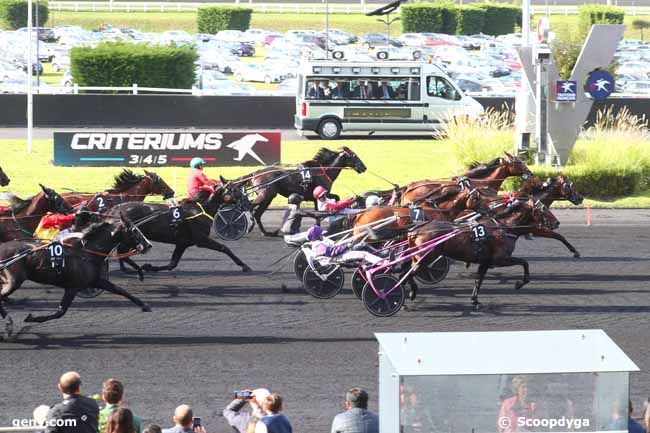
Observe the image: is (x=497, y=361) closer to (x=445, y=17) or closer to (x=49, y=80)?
(x=49, y=80)

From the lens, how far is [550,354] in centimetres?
672

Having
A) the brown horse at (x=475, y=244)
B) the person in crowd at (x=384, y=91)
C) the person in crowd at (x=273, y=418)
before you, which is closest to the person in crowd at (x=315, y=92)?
the person in crowd at (x=384, y=91)

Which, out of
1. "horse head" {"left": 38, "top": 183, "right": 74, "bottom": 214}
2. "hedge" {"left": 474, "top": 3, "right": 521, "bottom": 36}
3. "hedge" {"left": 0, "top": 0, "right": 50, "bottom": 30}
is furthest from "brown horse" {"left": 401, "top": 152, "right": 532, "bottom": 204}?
"hedge" {"left": 474, "top": 3, "right": 521, "bottom": 36}

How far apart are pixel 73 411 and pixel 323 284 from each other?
7.14m

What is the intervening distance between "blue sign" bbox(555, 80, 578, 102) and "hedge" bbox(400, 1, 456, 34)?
49366 mm

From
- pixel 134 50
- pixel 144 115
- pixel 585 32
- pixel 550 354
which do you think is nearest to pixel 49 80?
pixel 134 50

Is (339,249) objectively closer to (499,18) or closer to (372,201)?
(372,201)

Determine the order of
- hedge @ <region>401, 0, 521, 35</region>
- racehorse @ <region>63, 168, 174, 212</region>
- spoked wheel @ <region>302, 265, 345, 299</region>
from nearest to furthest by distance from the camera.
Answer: spoked wheel @ <region>302, 265, 345, 299</region>
racehorse @ <region>63, 168, 174, 212</region>
hedge @ <region>401, 0, 521, 35</region>

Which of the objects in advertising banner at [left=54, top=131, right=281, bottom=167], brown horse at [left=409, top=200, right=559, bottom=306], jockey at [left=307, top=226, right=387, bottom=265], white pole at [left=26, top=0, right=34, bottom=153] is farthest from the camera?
white pole at [left=26, top=0, right=34, bottom=153]

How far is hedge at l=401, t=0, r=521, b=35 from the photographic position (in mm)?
74375

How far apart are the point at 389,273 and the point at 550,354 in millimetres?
7750

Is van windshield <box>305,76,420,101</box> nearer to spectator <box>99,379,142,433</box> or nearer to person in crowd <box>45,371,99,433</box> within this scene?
spectator <box>99,379,142,433</box>

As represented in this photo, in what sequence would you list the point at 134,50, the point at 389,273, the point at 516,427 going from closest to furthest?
→ the point at 516,427 < the point at 389,273 < the point at 134,50

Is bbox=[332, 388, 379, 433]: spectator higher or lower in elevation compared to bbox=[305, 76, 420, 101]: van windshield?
higher
